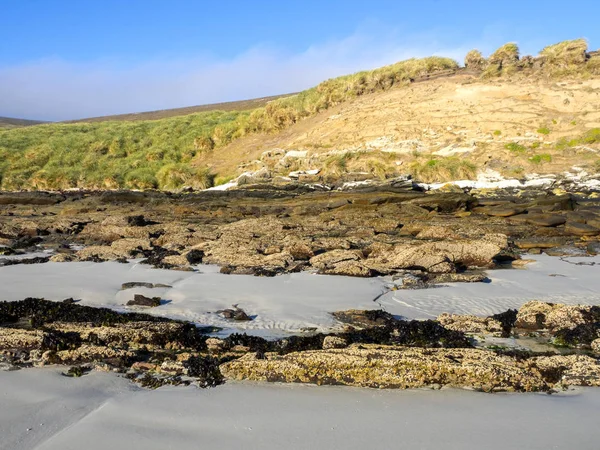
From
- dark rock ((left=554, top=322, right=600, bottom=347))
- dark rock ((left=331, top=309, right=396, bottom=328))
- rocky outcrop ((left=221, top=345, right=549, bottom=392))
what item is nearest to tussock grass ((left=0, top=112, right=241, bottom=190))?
dark rock ((left=331, top=309, right=396, bottom=328))

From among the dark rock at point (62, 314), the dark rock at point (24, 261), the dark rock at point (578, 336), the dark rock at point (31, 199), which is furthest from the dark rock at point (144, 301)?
the dark rock at point (31, 199)

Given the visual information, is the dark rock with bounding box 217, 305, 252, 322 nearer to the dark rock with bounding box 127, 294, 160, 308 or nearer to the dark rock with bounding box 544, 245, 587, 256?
the dark rock with bounding box 127, 294, 160, 308

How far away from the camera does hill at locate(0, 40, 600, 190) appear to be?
2317 centimetres

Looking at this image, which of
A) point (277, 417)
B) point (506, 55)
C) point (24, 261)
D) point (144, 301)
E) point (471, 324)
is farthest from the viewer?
point (506, 55)

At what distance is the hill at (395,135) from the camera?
23.2m

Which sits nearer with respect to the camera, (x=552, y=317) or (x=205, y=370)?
(x=205, y=370)

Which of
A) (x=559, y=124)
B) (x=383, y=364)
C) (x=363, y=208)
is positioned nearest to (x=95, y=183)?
(x=363, y=208)

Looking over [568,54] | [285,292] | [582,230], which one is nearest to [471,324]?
[285,292]

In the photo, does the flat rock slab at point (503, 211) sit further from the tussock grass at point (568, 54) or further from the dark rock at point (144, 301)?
the tussock grass at point (568, 54)

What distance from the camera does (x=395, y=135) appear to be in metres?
25.4

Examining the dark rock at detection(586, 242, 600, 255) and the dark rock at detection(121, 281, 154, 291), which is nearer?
the dark rock at detection(121, 281, 154, 291)

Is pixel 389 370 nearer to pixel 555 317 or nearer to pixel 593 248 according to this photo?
pixel 555 317

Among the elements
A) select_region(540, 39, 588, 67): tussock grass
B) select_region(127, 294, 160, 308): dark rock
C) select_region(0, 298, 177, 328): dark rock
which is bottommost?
select_region(127, 294, 160, 308): dark rock

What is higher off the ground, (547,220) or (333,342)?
(333,342)
